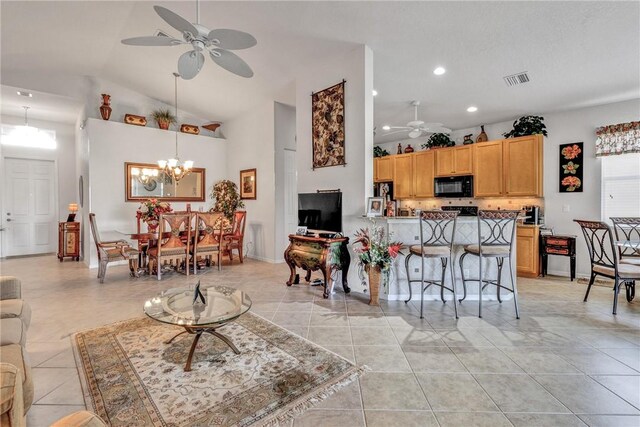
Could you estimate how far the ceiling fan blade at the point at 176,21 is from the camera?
2.07 metres

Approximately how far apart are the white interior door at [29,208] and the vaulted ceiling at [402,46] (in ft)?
8.81

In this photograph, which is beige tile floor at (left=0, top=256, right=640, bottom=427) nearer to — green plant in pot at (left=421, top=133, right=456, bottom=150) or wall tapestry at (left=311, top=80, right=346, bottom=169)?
wall tapestry at (left=311, top=80, right=346, bottom=169)

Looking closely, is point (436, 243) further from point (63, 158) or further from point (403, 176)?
point (63, 158)

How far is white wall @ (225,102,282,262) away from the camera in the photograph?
6.18 m

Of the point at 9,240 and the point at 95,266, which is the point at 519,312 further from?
the point at 9,240

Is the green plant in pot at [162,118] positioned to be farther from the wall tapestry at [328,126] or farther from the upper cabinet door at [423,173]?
the upper cabinet door at [423,173]

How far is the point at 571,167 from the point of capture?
5074 mm

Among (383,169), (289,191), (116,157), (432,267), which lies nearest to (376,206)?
(432,267)

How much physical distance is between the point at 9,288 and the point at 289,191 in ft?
15.0

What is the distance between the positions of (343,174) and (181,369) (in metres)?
2.99

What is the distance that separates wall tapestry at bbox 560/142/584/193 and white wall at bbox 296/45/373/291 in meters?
3.75

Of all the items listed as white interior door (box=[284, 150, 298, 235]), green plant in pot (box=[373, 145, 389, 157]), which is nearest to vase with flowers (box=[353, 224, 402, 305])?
white interior door (box=[284, 150, 298, 235])

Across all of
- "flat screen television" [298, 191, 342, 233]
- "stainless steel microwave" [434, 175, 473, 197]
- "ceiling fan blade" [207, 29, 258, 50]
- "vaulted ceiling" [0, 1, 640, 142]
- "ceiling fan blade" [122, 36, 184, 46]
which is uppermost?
"vaulted ceiling" [0, 1, 640, 142]

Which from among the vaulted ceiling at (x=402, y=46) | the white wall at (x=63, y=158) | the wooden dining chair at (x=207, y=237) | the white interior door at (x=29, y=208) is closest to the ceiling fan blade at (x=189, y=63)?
the vaulted ceiling at (x=402, y=46)
